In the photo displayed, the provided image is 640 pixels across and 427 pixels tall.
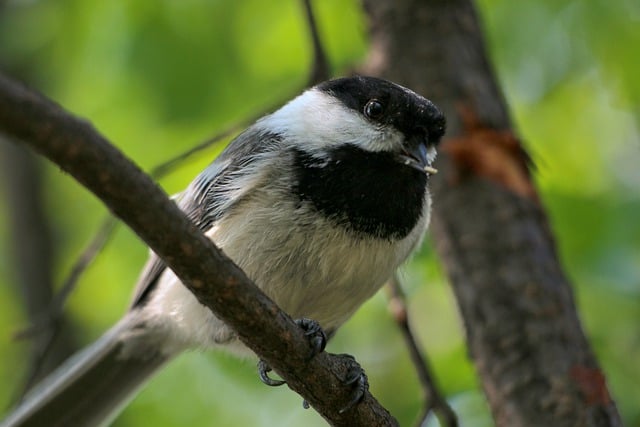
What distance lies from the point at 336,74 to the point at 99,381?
1686 millimetres

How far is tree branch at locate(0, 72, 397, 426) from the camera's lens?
58.6 inches

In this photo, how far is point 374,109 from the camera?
2771 mm

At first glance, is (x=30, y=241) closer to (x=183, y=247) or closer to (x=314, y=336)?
(x=314, y=336)

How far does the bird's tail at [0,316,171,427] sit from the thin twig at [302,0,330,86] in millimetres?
1146

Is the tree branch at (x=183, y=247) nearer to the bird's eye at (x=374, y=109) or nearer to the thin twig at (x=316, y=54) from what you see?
the bird's eye at (x=374, y=109)

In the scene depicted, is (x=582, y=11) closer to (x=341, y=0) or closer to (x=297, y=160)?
(x=341, y=0)

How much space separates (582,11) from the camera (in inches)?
149

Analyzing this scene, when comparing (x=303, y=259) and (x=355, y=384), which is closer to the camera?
(x=355, y=384)

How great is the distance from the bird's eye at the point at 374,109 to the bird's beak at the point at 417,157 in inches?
5.7

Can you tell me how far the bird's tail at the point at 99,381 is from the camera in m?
3.20

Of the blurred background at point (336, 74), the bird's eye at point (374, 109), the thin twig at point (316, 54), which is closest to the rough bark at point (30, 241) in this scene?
the blurred background at point (336, 74)

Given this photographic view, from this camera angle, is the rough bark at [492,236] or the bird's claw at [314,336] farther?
the rough bark at [492,236]

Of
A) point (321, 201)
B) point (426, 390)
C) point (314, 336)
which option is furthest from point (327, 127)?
point (426, 390)

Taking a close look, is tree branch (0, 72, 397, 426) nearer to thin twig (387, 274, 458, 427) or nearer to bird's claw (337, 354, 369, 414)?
bird's claw (337, 354, 369, 414)
